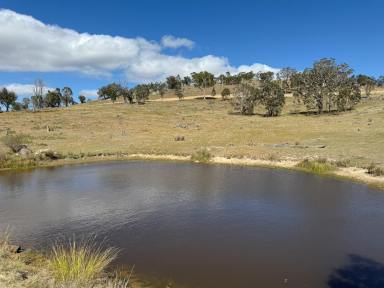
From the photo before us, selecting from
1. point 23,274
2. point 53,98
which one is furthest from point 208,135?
point 53,98

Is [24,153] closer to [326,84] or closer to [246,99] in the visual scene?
[246,99]

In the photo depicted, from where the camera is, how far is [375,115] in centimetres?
8269

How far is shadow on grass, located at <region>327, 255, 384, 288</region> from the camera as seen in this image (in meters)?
14.3

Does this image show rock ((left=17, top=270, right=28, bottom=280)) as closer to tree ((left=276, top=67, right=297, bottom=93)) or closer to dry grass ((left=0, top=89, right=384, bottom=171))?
dry grass ((left=0, top=89, right=384, bottom=171))

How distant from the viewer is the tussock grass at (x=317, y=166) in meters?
37.9

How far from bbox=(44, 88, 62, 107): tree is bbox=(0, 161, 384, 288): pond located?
467 ft

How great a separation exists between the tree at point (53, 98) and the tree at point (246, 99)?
9800 cm

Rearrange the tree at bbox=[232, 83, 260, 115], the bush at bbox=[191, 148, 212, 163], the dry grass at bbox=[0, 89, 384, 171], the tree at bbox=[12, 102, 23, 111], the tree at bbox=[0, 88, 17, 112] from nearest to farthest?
the bush at bbox=[191, 148, 212, 163], the dry grass at bbox=[0, 89, 384, 171], the tree at bbox=[232, 83, 260, 115], the tree at bbox=[0, 88, 17, 112], the tree at bbox=[12, 102, 23, 111]

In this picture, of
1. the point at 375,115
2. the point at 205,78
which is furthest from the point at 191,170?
the point at 205,78

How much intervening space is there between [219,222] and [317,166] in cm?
2013

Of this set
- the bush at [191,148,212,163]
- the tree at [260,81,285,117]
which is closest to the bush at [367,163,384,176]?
the bush at [191,148,212,163]

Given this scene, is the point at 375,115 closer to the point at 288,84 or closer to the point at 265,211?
the point at 265,211

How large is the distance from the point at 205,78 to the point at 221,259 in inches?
6867

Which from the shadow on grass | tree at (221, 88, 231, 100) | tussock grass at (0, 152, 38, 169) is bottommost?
the shadow on grass
